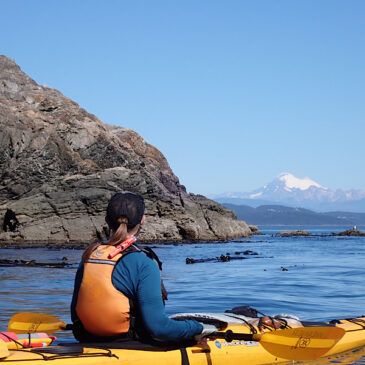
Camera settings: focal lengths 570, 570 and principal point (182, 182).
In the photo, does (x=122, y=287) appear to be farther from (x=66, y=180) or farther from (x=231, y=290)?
(x=66, y=180)

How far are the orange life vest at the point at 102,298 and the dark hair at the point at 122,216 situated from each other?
80 mm

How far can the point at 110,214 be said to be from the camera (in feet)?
16.5

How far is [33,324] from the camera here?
6.47m

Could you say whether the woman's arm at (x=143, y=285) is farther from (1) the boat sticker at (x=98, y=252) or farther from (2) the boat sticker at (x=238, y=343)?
(2) the boat sticker at (x=238, y=343)

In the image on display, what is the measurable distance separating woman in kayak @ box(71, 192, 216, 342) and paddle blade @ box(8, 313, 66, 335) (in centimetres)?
139

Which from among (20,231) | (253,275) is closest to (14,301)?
(253,275)

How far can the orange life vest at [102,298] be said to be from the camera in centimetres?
487

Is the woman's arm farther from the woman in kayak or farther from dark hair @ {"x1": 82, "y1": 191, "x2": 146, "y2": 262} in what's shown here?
dark hair @ {"x1": 82, "y1": 191, "x2": 146, "y2": 262}

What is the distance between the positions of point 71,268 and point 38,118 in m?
33.6

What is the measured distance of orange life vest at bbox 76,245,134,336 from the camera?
4.87 meters

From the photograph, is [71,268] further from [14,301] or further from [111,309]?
[111,309]

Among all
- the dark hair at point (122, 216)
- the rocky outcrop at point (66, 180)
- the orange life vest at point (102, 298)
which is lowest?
Answer: the orange life vest at point (102, 298)

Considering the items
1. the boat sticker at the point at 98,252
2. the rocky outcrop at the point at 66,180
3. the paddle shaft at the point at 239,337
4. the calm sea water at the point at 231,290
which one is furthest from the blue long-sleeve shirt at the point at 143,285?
the rocky outcrop at the point at 66,180

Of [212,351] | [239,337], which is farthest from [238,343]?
[212,351]
